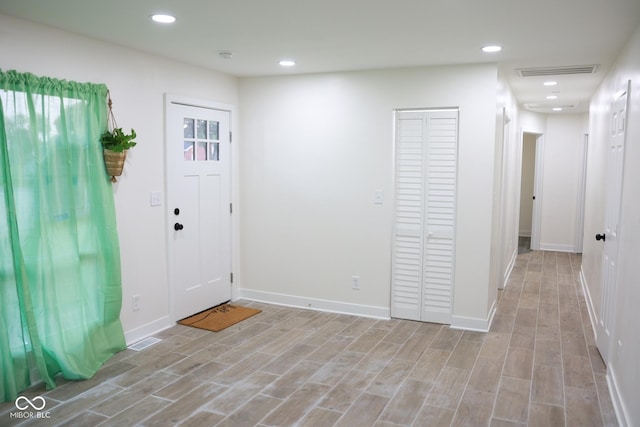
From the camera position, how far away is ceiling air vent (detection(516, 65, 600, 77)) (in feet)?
14.6

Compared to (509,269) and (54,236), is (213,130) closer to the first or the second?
(54,236)

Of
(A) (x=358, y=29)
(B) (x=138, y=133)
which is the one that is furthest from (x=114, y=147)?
(A) (x=358, y=29)

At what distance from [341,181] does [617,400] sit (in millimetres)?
2902

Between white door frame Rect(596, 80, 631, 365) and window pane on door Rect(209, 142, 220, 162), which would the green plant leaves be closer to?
window pane on door Rect(209, 142, 220, 162)

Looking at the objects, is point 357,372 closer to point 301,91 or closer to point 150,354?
point 150,354

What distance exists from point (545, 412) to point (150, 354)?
283 cm

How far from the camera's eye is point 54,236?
330cm

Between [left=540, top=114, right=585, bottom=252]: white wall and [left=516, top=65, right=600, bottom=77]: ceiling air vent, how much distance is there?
4312mm

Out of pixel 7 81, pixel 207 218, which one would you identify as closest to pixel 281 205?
pixel 207 218

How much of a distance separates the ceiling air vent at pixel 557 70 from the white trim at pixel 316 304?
103 inches

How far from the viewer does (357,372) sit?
3.57 meters

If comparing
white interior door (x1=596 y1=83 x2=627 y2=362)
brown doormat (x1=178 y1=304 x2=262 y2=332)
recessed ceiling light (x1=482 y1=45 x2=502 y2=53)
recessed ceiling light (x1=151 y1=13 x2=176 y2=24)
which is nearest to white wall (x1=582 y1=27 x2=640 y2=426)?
white interior door (x1=596 y1=83 x2=627 y2=362)

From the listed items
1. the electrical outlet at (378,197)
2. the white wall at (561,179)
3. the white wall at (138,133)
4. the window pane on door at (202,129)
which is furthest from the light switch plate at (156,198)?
the white wall at (561,179)

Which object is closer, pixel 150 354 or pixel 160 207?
pixel 150 354
